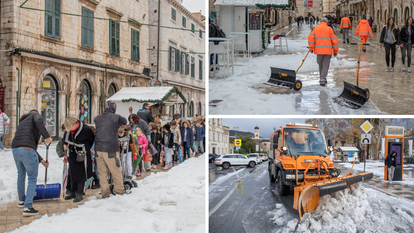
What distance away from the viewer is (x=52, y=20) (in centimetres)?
1617

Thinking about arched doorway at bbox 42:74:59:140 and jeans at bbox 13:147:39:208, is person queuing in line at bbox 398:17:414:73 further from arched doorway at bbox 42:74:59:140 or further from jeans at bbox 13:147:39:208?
arched doorway at bbox 42:74:59:140

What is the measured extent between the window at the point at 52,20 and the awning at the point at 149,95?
4000 millimetres

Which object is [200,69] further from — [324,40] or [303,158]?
[303,158]

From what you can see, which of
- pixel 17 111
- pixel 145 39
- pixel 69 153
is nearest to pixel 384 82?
pixel 69 153

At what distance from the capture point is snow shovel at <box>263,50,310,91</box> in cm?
861

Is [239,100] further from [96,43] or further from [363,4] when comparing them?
[363,4]

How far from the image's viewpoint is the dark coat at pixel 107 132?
681cm

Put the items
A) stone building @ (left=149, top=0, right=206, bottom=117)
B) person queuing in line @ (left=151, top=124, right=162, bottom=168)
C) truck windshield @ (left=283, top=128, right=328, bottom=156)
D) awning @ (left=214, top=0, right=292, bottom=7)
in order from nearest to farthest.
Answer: truck windshield @ (left=283, top=128, right=328, bottom=156) < person queuing in line @ (left=151, top=124, right=162, bottom=168) < awning @ (left=214, top=0, right=292, bottom=7) < stone building @ (left=149, top=0, right=206, bottom=117)

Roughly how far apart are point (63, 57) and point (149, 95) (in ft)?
14.1

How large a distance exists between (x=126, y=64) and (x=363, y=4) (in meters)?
21.0

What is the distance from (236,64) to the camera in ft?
39.6

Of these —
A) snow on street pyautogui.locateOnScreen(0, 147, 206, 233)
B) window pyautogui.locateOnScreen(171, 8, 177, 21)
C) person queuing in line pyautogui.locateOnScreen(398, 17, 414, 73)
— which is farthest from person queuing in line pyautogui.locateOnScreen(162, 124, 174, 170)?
window pyautogui.locateOnScreen(171, 8, 177, 21)

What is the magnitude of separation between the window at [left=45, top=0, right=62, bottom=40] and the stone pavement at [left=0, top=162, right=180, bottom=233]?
11300mm

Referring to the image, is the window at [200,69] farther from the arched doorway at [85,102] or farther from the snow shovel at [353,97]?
the snow shovel at [353,97]
